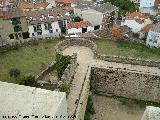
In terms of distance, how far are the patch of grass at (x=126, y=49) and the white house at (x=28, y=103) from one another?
23153 millimetres

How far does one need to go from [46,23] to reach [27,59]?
32.5ft

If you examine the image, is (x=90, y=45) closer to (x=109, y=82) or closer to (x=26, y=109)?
(x=109, y=82)

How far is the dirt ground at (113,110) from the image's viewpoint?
24906 mm

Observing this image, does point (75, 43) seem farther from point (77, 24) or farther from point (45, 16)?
point (77, 24)

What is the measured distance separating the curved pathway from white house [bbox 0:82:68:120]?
24.7ft

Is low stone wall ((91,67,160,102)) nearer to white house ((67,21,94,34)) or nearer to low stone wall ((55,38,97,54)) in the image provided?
low stone wall ((55,38,97,54))

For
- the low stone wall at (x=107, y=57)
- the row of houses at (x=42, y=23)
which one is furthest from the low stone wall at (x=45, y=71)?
the row of houses at (x=42, y=23)

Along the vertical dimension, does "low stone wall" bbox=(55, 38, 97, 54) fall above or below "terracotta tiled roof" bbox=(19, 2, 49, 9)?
below

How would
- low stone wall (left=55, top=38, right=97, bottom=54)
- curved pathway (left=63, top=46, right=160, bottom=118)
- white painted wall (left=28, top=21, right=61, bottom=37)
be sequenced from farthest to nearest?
white painted wall (left=28, top=21, right=61, bottom=37), low stone wall (left=55, top=38, right=97, bottom=54), curved pathway (left=63, top=46, right=160, bottom=118)

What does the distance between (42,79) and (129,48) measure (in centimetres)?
1529

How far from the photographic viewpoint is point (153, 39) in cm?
4206

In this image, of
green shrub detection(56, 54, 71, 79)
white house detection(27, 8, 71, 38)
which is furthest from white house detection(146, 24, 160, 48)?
green shrub detection(56, 54, 71, 79)

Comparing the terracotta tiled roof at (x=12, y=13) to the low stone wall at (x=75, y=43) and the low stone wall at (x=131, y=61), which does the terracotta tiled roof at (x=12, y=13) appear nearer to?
the low stone wall at (x=75, y=43)

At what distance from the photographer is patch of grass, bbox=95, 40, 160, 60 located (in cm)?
3772
